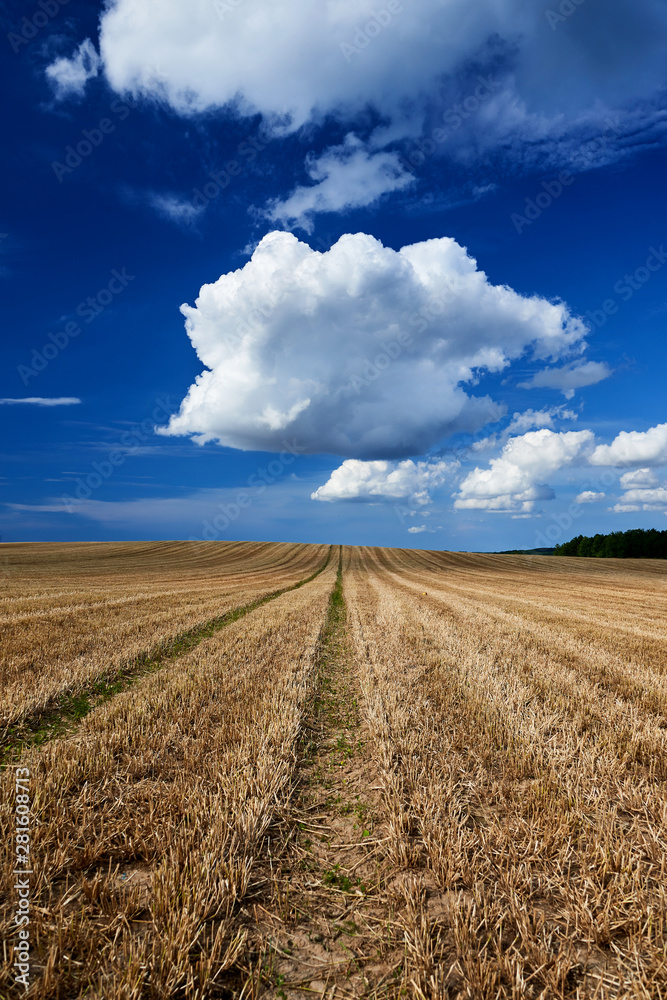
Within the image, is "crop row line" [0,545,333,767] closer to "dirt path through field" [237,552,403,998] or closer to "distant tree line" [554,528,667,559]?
"dirt path through field" [237,552,403,998]

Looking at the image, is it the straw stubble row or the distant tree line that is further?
the distant tree line

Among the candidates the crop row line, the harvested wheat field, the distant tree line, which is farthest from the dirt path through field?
the distant tree line

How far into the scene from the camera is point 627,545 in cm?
9950

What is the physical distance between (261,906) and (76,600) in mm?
19335

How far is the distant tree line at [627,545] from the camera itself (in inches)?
3743

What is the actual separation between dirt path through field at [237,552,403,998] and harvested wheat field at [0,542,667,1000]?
16mm

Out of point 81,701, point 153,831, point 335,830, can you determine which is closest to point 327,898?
point 335,830

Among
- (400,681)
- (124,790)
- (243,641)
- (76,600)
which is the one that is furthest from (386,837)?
(76,600)

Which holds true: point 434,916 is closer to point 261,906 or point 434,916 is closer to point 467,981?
point 467,981

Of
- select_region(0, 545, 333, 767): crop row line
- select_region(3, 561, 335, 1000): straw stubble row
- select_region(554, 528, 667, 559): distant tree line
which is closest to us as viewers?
select_region(3, 561, 335, 1000): straw stubble row

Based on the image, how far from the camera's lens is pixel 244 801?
13.5ft

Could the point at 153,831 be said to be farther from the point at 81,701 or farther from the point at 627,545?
the point at 627,545

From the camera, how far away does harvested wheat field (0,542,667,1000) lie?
2584 millimetres

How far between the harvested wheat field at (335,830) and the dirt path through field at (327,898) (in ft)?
0.05
